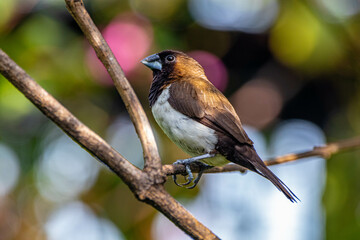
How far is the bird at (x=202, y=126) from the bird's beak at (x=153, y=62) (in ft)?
0.78

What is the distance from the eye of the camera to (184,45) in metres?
3.60

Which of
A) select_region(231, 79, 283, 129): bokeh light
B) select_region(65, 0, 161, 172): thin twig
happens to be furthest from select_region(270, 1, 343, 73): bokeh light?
select_region(65, 0, 161, 172): thin twig

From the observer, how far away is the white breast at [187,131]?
265cm

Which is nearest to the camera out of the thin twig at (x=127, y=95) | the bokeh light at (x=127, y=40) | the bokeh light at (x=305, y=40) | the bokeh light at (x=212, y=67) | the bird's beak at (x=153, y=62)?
the thin twig at (x=127, y=95)

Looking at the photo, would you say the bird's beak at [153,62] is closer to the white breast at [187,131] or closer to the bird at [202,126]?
the bird at [202,126]

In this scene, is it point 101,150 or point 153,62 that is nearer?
point 101,150

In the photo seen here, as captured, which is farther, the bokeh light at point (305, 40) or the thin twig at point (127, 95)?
the bokeh light at point (305, 40)

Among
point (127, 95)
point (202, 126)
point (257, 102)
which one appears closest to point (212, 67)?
point (257, 102)

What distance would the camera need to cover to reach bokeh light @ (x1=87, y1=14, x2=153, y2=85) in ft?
10.9

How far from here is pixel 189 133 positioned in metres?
2.66

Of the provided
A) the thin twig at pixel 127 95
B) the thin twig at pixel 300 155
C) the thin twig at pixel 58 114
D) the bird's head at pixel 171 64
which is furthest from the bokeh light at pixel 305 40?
the thin twig at pixel 58 114

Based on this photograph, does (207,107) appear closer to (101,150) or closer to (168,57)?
(168,57)

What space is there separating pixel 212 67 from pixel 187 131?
105cm

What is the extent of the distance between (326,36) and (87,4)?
5.12 ft
